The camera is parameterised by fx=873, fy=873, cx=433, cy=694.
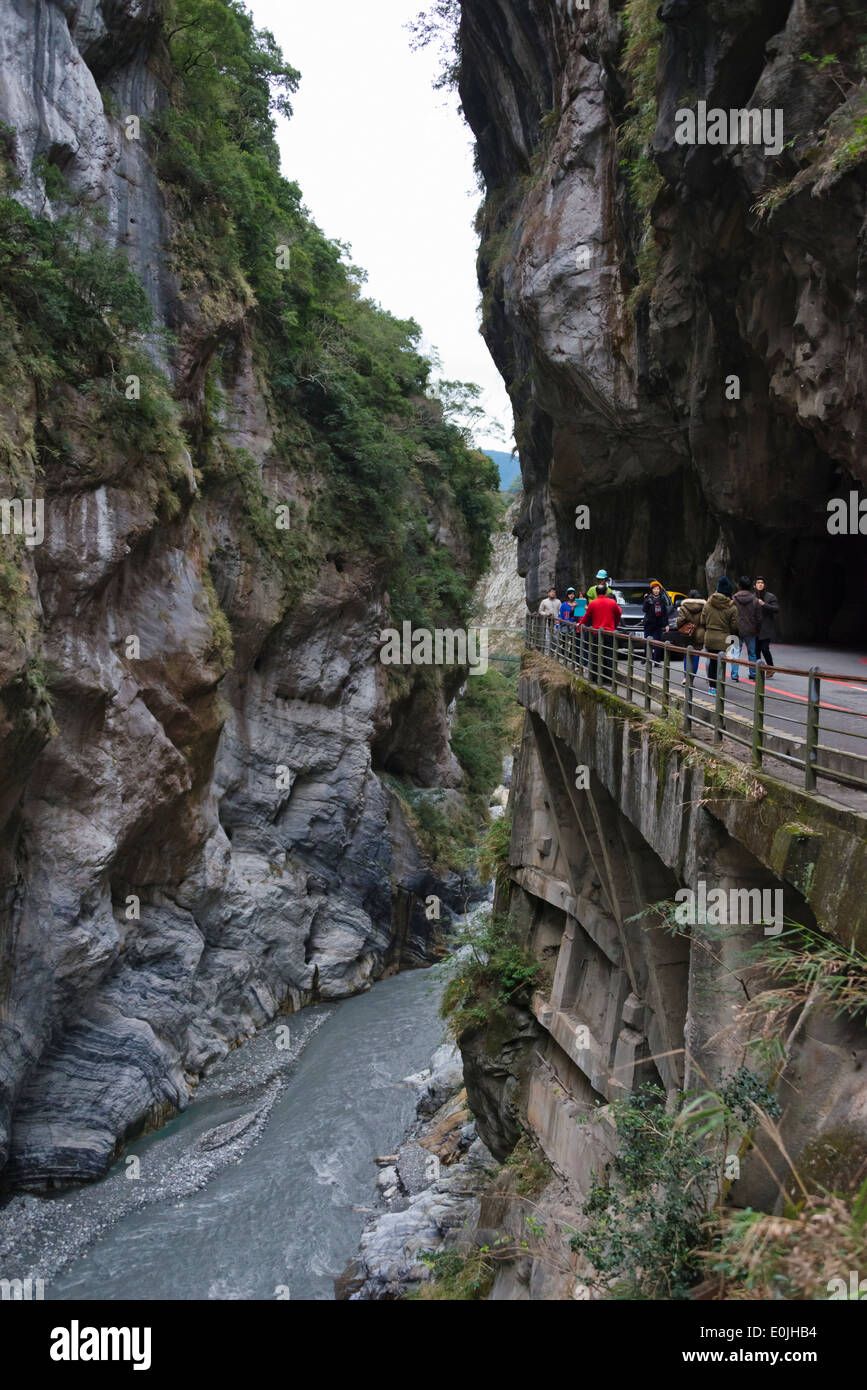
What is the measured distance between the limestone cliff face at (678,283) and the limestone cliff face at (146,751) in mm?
8600

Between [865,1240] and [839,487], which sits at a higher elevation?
[839,487]

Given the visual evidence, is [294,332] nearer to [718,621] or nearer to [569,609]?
[569,609]

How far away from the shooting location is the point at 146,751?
17.4m

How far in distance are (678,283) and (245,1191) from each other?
1915 cm

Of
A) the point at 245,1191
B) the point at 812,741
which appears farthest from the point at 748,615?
the point at 245,1191

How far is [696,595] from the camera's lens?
12.8 metres

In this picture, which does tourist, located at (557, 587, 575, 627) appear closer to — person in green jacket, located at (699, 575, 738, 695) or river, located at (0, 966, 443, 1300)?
person in green jacket, located at (699, 575, 738, 695)

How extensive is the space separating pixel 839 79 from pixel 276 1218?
18.9 metres

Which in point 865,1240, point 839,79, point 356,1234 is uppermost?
point 839,79

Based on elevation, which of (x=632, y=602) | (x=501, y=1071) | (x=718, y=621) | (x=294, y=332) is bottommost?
(x=501, y=1071)

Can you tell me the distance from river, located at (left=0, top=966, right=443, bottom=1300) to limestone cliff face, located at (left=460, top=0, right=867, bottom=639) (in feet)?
41.0

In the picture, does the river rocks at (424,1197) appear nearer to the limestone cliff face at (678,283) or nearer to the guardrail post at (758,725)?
the guardrail post at (758,725)
